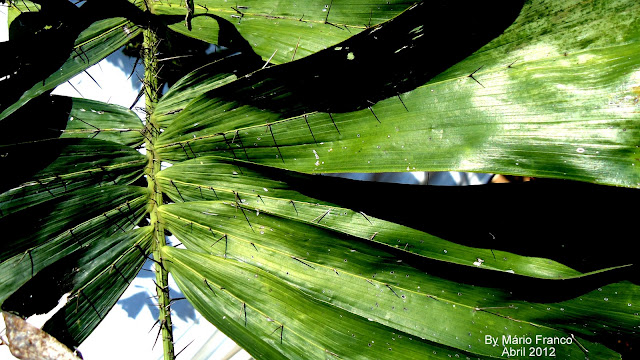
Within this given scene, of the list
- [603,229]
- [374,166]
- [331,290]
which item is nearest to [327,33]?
[374,166]

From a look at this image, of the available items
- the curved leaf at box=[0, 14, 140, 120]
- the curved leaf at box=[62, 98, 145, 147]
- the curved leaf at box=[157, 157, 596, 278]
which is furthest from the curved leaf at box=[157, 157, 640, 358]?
the curved leaf at box=[0, 14, 140, 120]

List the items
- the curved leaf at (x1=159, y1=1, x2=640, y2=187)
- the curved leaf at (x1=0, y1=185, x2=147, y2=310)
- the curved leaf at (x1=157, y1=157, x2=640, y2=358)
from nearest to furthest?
the curved leaf at (x1=159, y1=1, x2=640, y2=187)
the curved leaf at (x1=157, y1=157, x2=640, y2=358)
the curved leaf at (x1=0, y1=185, x2=147, y2=310)

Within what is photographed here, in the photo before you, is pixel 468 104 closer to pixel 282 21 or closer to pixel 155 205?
pixel 282 21

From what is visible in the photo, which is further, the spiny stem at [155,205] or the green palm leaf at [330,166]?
the spiny stem at [155,205]

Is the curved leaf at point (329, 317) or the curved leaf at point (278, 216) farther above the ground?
the curved leaf at point (278, 216)

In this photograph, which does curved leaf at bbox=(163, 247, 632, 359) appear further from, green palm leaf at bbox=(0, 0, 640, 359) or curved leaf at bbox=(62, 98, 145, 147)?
curved leaf at bbox=(62, 98, 145, 147)

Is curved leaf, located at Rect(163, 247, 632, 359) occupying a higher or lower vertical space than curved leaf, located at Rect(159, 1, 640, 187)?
lower

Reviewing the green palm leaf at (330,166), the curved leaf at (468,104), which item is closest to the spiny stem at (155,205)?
the green palm leaf at (330,166)

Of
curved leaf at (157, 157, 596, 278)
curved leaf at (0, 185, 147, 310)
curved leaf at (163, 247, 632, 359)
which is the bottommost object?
curved leaf at (163, 247, 632, 359)

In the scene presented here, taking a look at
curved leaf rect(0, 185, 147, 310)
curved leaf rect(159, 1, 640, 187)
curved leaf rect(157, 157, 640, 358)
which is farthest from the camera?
curved leaf rect(0, 185, 147, 310)

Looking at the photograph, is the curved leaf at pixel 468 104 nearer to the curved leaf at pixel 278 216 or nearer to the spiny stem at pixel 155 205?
the curved leaf at pixel 278 216

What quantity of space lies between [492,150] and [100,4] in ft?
2.04

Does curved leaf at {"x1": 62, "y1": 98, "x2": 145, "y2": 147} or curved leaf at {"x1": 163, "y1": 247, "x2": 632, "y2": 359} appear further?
curved leaf at {"x1": 62, "y1": 98, "x2": 145, "y2": 147}

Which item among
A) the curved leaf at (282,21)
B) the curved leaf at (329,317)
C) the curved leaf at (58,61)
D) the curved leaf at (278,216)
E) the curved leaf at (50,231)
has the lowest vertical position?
the curved leaf at (329,317)
